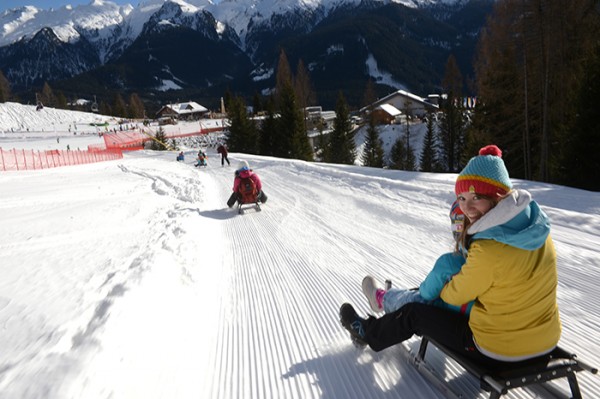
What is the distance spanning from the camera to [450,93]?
30859 millimetres

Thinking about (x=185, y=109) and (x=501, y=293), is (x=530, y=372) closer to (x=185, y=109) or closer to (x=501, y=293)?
(x=501, y=293)

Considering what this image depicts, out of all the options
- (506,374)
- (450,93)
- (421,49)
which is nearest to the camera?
(506,374)

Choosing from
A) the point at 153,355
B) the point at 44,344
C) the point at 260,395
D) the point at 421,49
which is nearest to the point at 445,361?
the point at 260,395

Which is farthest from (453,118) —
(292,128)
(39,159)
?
(39,159)

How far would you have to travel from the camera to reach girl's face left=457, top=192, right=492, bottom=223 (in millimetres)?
1960

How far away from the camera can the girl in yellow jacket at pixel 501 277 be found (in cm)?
178

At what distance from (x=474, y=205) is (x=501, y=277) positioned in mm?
423

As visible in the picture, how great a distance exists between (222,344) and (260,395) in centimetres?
74

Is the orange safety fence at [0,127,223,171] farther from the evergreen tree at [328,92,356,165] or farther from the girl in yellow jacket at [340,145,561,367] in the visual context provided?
the girl in yellow jacket at [340,145,561,367]

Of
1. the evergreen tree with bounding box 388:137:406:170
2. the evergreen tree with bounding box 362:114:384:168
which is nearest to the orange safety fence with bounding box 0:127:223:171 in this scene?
the evergreen tree with bounding box 362:114:384:168

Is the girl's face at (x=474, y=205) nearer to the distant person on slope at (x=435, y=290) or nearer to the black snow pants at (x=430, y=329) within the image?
the distant person on slope at (x=435, y=290)

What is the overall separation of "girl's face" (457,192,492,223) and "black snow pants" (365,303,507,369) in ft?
2.21

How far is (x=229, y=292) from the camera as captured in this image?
412 cm

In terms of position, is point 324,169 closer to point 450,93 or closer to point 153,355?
point 153,355
